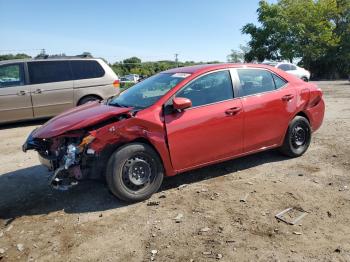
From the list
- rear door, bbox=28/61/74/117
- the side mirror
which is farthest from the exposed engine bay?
rear door, bbox=28/61/74/117

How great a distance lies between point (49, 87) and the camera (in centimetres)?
981

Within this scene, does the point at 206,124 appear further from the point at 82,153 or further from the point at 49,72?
the point at 49,72

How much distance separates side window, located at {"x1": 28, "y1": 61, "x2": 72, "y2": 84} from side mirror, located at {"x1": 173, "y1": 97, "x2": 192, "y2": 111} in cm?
631

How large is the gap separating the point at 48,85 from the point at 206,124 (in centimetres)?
637

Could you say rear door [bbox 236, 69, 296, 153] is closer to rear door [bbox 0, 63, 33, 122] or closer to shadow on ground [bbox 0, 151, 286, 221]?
shadow on ground [bbox 0, 151, 286, 221]

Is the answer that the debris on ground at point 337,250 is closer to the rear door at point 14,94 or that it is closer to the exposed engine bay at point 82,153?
the exposed engine bay at point 82,153

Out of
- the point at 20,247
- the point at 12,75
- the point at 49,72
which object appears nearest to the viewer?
the point at 20,247

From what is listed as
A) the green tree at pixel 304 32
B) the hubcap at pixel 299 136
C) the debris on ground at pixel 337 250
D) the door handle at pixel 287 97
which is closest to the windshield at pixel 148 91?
the door handle at pixel 287 97

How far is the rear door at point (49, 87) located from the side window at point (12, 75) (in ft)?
0.79

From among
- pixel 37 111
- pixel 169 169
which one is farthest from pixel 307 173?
pixel 37 111

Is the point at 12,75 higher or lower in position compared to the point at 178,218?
higher

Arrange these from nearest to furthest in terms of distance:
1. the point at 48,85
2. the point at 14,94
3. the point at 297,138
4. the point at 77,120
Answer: the point at 77,120
the point at 297,138
the point at 14,94
the point at 48,85

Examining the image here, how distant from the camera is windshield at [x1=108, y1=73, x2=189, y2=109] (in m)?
4.90

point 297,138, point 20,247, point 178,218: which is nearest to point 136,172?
point 178,218
